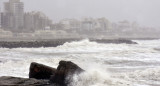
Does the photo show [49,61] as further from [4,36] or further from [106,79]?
A: [4,36]

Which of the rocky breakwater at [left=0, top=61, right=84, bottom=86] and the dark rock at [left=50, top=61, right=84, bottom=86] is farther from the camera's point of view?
the dark rock at [left=50, top=61, right=84, bottom=86]

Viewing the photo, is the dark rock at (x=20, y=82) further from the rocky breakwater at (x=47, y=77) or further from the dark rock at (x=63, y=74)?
the dark rock at (x=63, y=74)

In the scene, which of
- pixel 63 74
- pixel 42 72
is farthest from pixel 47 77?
pixel 63 74

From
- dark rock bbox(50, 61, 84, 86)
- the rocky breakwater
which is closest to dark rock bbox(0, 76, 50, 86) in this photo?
the rocky breakwater

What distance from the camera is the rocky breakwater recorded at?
9.84 m

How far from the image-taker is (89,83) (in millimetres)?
10922

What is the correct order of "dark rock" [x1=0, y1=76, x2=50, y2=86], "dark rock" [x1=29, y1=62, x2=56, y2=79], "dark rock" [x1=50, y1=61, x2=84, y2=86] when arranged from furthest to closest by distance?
"dark rock" [x1=29, y1=62, x2=56, y2=79]
"dark rock" [x1=50, y1=61, x2=84, y2=86]
"dark rock" [x1=0, y1=76, x2=50, y2=86]

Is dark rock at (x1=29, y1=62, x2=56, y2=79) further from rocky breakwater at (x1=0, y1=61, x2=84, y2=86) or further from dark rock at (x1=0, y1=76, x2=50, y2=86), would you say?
dark rock at (x1=0, y1=76, x2=50, y2=86)

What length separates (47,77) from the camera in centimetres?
1091

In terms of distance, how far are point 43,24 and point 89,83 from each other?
587ft

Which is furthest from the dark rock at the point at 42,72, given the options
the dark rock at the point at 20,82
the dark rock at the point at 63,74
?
the dark rock at the point at 20,82

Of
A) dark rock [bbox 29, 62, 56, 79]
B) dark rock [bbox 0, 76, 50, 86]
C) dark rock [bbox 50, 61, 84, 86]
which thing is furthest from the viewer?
dark rock [bbox 29, 62, 56, 79]

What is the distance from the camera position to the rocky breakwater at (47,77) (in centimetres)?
984

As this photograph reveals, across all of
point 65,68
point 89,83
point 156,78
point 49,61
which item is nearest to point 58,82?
point 65,68
